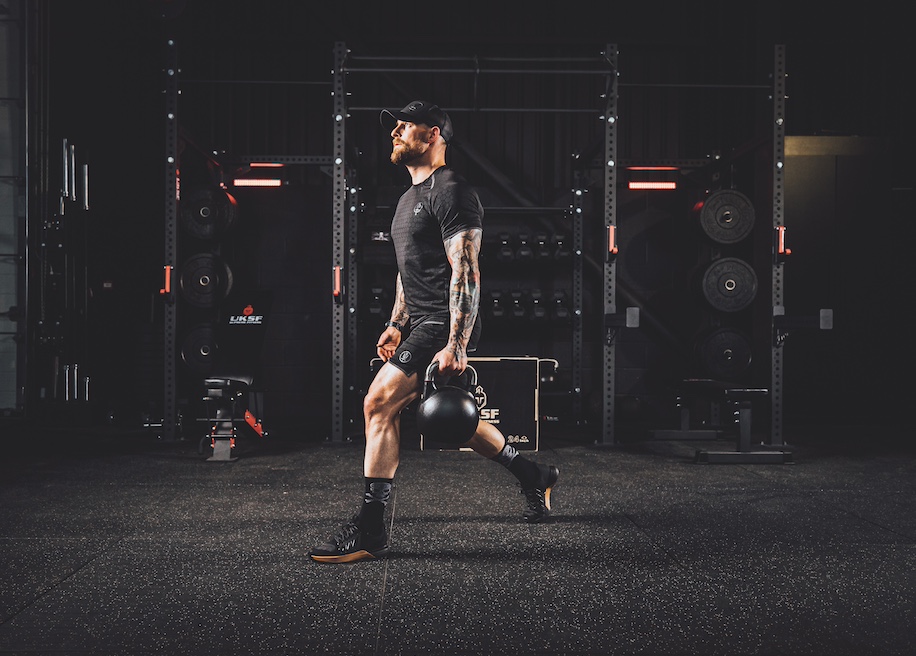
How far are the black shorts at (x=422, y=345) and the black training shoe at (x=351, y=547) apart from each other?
0.60 metres

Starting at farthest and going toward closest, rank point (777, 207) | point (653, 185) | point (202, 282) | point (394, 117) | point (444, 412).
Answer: point (653, 185), point (202, 282), point (777, 207), point (394, 117), point (444, 412)

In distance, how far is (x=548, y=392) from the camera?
599cm

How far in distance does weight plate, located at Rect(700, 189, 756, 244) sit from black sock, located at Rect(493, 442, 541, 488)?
3618mm

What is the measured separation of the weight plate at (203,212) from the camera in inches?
224

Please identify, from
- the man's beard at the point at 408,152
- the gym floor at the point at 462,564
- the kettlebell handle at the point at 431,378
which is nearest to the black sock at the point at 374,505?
the gym floor at the point at 462,564

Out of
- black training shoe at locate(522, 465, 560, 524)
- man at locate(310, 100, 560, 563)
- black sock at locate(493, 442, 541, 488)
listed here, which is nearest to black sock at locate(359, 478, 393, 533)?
man at locate(310, 100, 560, 563)

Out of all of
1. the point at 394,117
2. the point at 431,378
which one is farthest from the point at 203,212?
the point at 431,378

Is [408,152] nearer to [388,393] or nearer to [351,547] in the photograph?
[388,393]

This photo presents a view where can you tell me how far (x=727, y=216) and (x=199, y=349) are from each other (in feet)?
15.3

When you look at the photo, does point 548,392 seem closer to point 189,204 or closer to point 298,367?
point 298,367

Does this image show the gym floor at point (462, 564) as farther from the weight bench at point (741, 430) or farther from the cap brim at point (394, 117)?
the cap brim at point (394, 117)

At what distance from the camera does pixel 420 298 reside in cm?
257

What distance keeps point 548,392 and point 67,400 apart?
441 centimetres

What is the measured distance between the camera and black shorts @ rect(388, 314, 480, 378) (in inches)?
98.4
